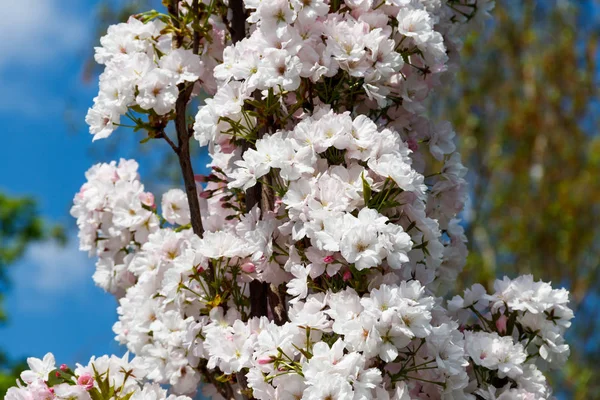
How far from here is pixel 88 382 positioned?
226cm

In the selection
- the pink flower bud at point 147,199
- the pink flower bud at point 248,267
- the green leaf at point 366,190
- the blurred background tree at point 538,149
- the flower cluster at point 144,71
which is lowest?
the green leaf at point 366,190

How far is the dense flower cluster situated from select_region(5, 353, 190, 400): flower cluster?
36 millimetres

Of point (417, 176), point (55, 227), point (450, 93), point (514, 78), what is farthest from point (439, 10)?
point (55, 227)

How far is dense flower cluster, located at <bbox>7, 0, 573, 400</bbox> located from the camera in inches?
79.2

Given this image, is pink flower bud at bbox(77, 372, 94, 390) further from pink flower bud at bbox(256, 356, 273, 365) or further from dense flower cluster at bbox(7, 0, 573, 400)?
pink flower bud at bbox(256, 356, 273, 365)

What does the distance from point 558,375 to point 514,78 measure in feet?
10.9

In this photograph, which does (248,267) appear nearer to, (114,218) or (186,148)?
(186,148)

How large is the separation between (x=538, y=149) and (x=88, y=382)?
7.78 m

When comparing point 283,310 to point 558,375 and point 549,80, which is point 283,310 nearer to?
point 558,375

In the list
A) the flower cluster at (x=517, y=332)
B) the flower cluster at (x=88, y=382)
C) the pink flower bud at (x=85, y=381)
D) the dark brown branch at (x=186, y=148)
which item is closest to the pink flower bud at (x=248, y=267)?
the dark brown branch at (x=186, y=148)

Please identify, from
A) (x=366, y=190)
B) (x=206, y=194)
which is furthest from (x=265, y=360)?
(x=206, y=194)

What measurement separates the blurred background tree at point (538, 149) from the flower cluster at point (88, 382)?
634 cm

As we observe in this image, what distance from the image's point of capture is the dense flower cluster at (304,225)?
79.2 inches

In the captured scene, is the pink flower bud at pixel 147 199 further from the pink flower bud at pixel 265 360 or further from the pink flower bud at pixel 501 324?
the pink flower bud at pixel 501 324
